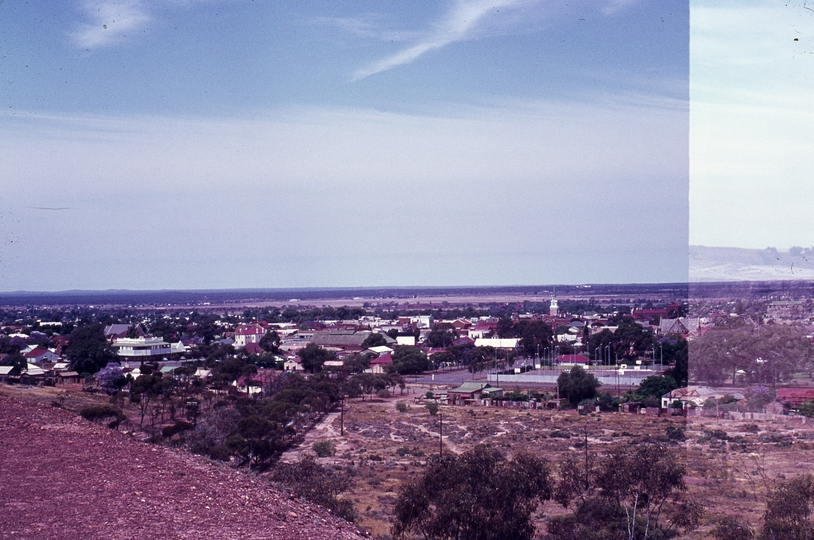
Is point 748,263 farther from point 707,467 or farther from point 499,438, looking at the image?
point 499,438

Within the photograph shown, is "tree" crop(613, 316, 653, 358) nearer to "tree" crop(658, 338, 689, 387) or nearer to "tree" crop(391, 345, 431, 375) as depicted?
"tree" crop(658, 338, 689, 387)

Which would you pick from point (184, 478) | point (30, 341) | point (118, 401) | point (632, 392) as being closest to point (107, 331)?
point (30, 341)

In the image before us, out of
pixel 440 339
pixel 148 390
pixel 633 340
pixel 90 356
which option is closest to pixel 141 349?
pixel 90 356

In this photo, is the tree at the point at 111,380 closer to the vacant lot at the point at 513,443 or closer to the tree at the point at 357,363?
the vacant lot at the point at 513,443

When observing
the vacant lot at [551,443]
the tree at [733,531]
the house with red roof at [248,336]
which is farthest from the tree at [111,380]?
the tree at [733,531]

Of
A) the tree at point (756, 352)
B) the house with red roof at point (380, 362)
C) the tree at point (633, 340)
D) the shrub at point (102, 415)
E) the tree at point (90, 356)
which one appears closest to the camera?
the tree at point (756, 352)

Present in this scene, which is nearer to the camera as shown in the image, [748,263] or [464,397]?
[748,263]
